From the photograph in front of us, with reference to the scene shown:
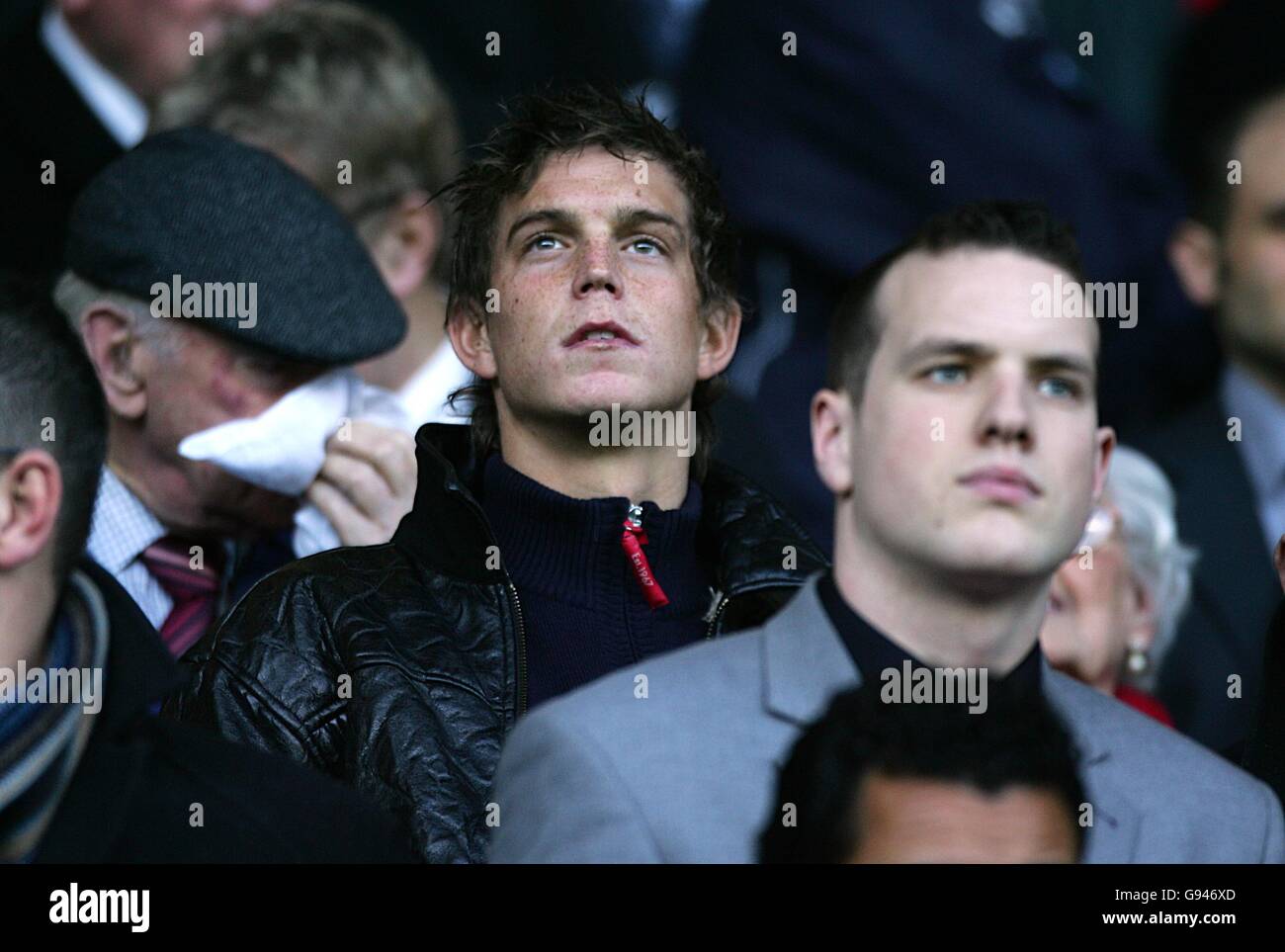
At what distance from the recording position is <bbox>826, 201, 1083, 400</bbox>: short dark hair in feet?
13.4

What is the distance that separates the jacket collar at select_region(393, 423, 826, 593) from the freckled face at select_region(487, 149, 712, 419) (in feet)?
0.53

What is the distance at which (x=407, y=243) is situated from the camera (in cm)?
601

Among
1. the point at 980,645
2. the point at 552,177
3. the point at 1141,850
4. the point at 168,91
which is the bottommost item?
the point at 1141,850

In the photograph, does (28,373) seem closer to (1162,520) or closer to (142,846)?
(142,846)

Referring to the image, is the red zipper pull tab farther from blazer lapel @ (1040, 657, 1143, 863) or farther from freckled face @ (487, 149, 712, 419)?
blazer lapel @ (1040, 657, 1143, 863)

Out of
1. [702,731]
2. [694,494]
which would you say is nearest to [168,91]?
[694,494]

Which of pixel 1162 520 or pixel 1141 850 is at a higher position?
pixel 1162 520

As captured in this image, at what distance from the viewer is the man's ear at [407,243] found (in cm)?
596

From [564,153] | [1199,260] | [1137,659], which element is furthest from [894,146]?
[564,153]

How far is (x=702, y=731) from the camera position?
3.65 metres

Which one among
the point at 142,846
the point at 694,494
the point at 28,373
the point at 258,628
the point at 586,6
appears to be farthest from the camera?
the point at 586,6

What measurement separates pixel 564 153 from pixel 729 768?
164cm

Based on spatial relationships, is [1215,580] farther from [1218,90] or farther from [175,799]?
[175,799]

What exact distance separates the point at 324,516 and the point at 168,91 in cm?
136
